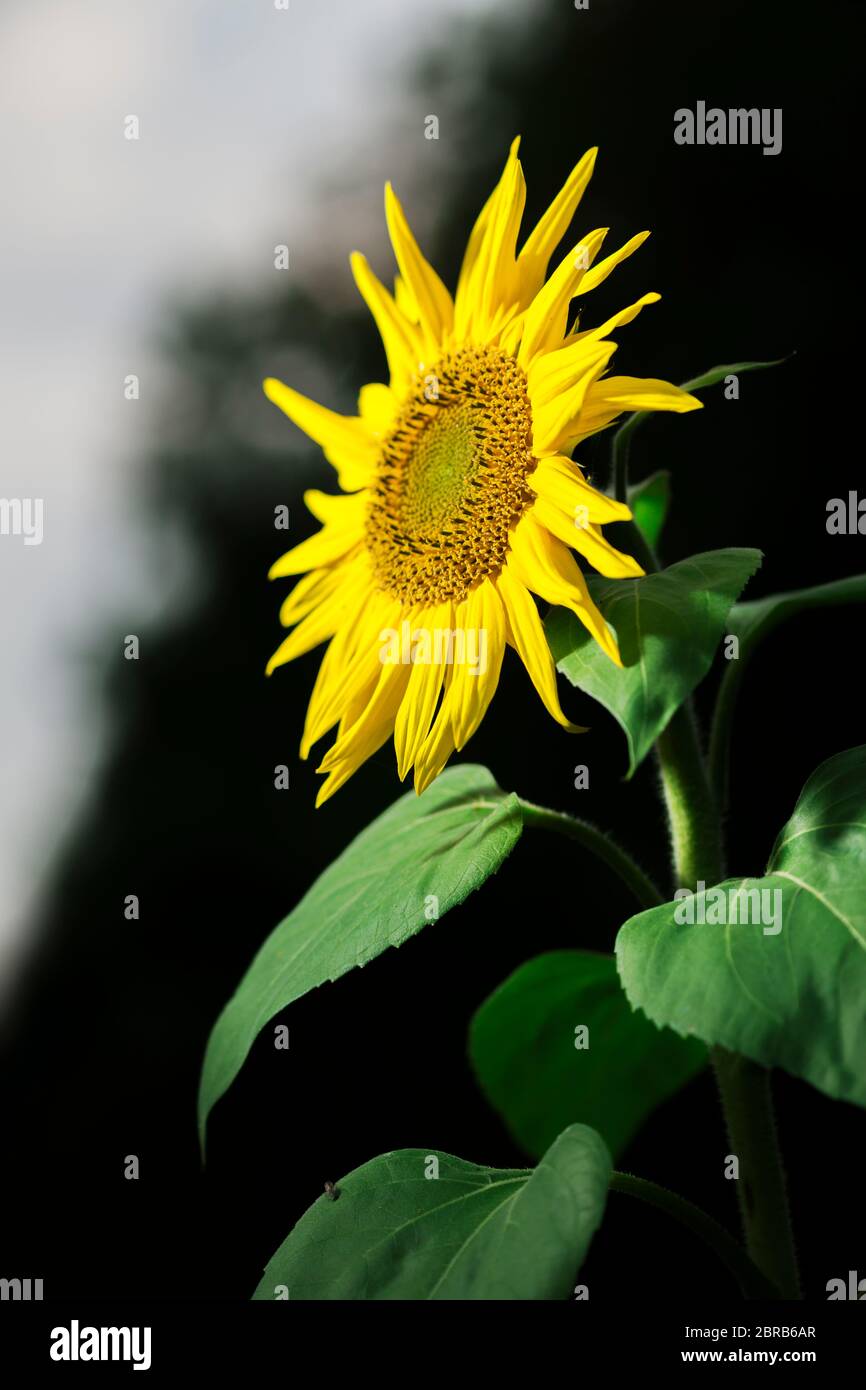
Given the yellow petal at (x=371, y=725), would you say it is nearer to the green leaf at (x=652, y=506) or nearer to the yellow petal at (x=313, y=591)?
the yellow petal at (x=313, y=591)

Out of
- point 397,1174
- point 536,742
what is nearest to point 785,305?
point 536,742

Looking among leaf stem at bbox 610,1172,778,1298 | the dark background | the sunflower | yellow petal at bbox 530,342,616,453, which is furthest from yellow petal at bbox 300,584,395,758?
the dark background

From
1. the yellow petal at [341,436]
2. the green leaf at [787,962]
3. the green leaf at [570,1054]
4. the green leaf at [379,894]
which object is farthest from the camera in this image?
the green leaf at [570,1054]

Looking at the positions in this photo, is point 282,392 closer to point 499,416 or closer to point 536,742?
point 499,416

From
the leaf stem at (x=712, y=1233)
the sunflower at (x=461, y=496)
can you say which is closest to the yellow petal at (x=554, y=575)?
the sunflower at (x=461, y=496)

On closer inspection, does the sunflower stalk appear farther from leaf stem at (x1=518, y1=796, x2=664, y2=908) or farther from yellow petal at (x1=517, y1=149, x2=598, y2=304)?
yellow petal at (x1=517, y1=149, x2=598, y2=304)

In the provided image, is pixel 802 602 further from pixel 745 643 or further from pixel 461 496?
pixel 461 496

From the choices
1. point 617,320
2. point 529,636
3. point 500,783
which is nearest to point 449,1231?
point 529,636

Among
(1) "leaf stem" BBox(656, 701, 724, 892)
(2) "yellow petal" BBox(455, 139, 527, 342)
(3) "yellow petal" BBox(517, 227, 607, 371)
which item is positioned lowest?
(1) "leaf stem" BBox(656, 701, 724, 892)
